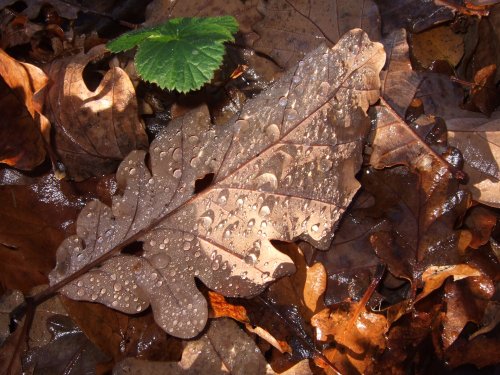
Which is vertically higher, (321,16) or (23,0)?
(23,0)

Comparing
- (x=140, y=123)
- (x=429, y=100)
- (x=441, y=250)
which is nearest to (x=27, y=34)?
(x=140, y=123)

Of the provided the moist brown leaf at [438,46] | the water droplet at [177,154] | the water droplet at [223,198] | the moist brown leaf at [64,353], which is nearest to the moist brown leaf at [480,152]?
the moist brown leaf at [438,46]

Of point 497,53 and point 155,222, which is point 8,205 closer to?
point 155,222

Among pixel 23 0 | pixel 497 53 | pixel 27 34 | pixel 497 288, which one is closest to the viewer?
pixel 497 288

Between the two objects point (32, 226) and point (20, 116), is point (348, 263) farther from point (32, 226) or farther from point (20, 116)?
point (20, 116)

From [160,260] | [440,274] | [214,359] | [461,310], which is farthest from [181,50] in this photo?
[461,310]

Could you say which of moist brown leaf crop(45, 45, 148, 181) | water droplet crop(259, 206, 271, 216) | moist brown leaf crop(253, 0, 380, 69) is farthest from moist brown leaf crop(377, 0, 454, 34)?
moist brown leaf crop(45, 45, 148, 181)

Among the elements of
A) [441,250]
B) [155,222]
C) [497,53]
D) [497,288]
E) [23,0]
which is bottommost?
[497,288]
